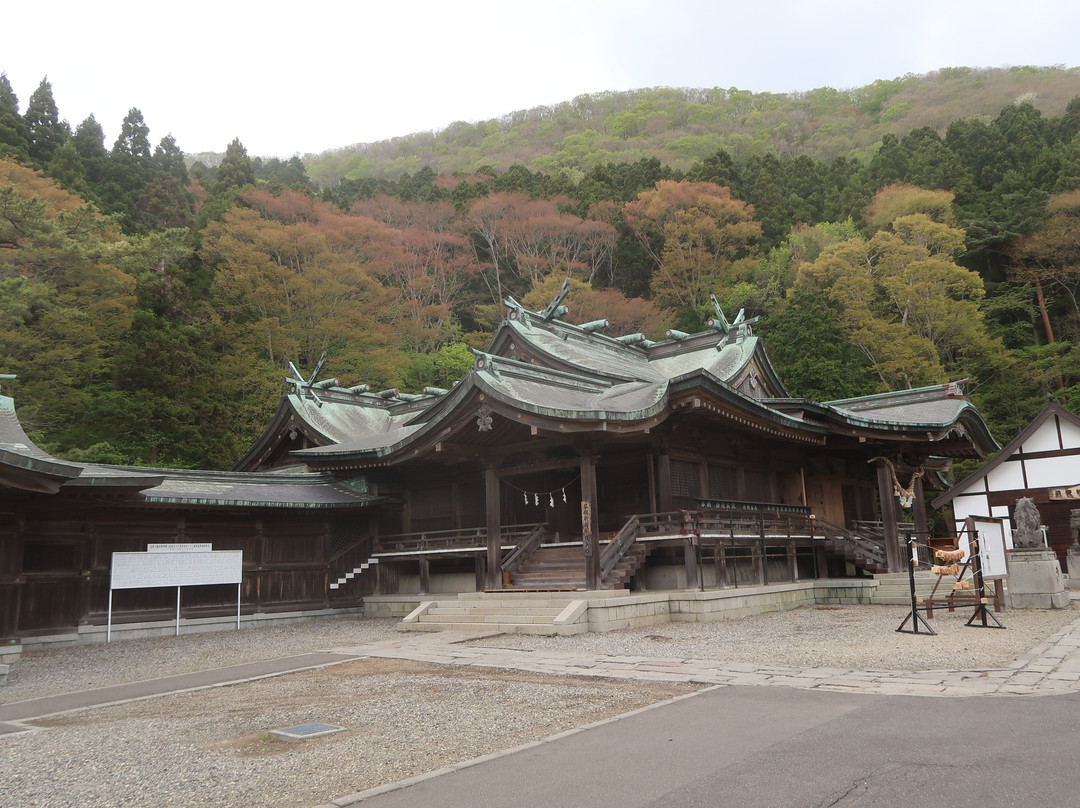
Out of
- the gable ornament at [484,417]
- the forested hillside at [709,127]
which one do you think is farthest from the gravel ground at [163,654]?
the forested hillside at [709,127]

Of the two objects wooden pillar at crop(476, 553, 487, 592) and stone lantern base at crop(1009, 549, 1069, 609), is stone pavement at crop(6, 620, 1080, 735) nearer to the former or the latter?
stone lantern base at crop(1009, 549, 1069, 609)

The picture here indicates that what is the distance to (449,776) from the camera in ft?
17.4

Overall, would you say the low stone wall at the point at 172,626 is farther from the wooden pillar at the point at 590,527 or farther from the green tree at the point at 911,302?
the green tree at the point at 911,302

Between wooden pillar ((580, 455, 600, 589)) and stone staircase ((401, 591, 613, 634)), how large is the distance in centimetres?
60

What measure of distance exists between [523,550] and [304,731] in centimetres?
1097

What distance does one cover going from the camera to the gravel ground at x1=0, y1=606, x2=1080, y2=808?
218 inches

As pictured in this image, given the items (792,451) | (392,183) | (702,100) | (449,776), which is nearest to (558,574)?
(792,451)

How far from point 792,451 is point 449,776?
1840 centimetres

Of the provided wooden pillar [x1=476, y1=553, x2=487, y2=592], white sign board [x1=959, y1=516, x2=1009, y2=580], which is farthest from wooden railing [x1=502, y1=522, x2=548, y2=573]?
white sign board [x1=959, y1=516, x2=1009, y2=580]

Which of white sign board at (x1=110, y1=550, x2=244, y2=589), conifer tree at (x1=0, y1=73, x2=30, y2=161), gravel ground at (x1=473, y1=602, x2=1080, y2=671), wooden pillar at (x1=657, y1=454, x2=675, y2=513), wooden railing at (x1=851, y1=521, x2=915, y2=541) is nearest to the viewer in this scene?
gravel ground at (x1=473, y1=602, x2=1080, y2=671)

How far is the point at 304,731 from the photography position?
6.88 m

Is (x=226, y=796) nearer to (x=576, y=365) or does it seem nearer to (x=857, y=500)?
(x=576, y=365)

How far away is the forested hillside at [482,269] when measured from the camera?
29.3 metres

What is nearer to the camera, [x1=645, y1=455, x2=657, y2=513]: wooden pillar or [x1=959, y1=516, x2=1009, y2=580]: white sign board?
[x1=959, y1=516, x2=1009, y2=580]: white sign board
